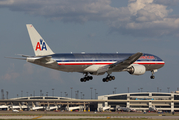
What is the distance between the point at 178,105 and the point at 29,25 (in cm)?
14811

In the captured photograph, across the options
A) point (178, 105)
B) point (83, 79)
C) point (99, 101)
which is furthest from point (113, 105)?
point (83, 79)

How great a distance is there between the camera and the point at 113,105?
646 feet

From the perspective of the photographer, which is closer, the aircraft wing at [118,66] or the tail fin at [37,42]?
the aircraft wing at [118,66]

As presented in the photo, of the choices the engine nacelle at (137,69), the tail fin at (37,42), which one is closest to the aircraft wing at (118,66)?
the engine nacelle at (137,69)

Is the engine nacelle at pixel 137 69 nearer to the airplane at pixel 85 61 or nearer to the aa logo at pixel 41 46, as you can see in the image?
the airplane at pixel 85 61

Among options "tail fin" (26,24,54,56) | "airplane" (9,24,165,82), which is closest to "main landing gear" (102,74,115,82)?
"airplane" (9,24,165,82)

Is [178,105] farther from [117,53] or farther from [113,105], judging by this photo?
[117,53]

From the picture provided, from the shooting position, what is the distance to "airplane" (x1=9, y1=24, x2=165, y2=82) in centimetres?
6522

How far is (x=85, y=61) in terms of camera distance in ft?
225

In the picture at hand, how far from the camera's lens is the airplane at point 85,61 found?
65.2 meters

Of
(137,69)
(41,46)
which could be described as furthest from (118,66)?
(41,46)

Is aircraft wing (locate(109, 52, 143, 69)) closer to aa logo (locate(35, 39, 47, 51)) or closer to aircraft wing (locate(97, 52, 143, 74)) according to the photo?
aircraft wing (locate(97, 52, 143, 74))

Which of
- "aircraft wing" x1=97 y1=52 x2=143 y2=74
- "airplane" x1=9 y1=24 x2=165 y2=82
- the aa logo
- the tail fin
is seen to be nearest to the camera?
"airplane" x1=9 y1=24 x2=165 y2=82

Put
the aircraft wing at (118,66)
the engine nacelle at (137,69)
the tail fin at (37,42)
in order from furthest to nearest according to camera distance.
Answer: the engine nacelle at (137,69) < the tail fin at (37,42) < the aircraft wing at (118,66)
